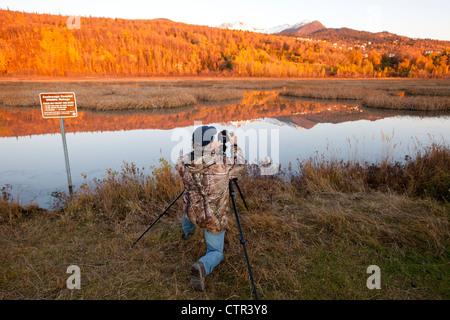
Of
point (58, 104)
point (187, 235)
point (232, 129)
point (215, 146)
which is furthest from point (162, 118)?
point (215, 146)

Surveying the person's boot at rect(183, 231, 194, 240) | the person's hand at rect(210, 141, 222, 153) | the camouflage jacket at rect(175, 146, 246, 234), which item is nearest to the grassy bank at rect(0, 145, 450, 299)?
the person's boot at rect(183, 231, 194, 240)

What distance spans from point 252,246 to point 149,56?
81.3 metres

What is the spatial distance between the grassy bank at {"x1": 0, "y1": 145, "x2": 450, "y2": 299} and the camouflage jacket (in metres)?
0.76

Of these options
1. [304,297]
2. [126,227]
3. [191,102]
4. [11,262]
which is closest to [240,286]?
[304,297]

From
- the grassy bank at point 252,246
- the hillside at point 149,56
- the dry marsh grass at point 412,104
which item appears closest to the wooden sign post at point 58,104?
the grassy bank at point 252,246

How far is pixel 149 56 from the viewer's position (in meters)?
75.2

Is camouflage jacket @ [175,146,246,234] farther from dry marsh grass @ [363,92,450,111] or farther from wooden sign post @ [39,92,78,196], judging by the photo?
dry marsh grass @ [363,92,450,111]

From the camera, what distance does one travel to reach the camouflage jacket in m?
2.63

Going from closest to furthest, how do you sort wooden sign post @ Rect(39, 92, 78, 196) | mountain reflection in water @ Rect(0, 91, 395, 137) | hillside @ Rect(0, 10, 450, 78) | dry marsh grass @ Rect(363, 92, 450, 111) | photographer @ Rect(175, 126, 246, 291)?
1. photographer @ Rect(175, 126, 246, 291)
2. wooden sign post @ Rect(39, 92, 78, 196)
3. mountain reflection in water @ Rect(0, 91, 395, 137)
4. dry marsh grass @ Rect(363, 92, 450, 111)
5. hillside @ Rect(0, 10, 450, 78)

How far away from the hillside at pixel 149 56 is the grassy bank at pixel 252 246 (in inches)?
2560

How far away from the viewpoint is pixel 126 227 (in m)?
4.19

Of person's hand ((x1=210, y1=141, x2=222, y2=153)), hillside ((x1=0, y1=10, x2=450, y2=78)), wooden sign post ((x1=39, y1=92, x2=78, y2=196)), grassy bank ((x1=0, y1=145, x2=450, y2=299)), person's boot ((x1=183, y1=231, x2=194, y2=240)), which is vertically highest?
hillside ((x1=0, y1=10, x2=450, y2=78))

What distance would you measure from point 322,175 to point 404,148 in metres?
5.85

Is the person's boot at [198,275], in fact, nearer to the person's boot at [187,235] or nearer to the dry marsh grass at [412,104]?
the person's boot at [187,235]
